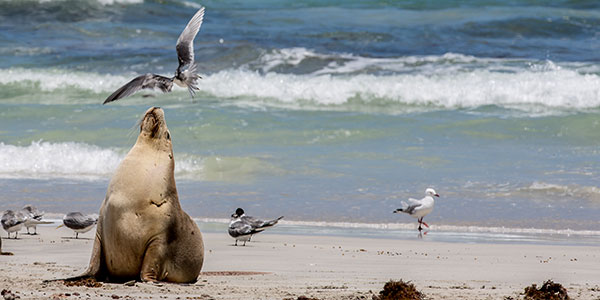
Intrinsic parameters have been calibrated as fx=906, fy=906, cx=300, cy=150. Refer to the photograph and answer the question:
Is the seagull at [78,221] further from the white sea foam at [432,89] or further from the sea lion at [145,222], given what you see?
the white sea foam at [432,89]

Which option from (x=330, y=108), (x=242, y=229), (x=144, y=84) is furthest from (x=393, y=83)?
(x=144, y=84)

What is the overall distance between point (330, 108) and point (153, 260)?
45.9 ft

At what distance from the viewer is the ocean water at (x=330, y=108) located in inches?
411

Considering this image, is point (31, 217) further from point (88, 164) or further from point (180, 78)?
point (88, 164)

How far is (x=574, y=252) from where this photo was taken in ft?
23.6

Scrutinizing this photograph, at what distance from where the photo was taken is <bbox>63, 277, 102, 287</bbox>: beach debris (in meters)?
4.86

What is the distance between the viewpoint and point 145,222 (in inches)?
190

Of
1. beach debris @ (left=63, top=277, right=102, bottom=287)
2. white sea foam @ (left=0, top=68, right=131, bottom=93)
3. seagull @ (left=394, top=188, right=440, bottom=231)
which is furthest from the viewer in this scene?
white sea foam @ (left=0, top=68, right=131, bottom=93)

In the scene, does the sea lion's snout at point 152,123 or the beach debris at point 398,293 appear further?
the sea lion's snout at point 152,123

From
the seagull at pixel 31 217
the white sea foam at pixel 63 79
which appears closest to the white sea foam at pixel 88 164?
the seagull at pixel 31 217

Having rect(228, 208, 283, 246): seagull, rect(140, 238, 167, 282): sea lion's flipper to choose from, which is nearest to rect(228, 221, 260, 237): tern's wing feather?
rect(228, 208, 283, 246): seagull

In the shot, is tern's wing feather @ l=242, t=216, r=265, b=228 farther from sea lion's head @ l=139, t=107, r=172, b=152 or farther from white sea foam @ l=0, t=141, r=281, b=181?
white sea foam @ l=0, t=141, r=281, b=181

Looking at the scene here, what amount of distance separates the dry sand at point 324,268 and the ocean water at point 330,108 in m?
1.27

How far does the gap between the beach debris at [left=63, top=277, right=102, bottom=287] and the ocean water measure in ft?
5.43
